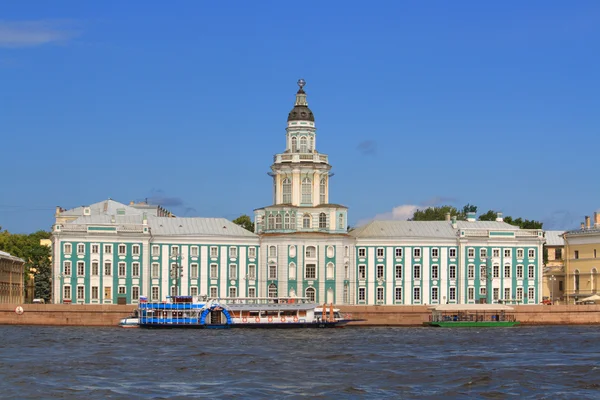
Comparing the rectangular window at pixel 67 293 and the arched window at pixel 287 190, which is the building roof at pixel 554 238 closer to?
the arched window at pixel 287 190

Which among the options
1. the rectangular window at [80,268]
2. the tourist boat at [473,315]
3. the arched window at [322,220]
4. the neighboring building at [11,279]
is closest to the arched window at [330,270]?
the arched window at [322,220]

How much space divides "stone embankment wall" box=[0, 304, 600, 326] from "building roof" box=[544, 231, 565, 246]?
140 feet

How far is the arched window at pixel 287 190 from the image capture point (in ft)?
412

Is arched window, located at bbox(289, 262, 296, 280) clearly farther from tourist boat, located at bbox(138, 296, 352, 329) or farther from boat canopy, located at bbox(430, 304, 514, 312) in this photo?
boat canopy, located at bbox(430, 304, 514, 312)

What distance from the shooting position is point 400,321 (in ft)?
381

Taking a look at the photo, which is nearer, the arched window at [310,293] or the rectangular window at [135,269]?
the rectangular window at [135,269]

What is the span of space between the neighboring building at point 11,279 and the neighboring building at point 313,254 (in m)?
13.0

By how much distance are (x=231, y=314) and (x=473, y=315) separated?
21.8 meters

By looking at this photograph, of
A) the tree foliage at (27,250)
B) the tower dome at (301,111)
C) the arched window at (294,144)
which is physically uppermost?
the tower dome at (301,111)

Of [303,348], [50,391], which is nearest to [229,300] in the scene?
[303,348]

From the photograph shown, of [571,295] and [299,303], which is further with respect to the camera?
[571,295]

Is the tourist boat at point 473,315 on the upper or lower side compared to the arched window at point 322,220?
lower

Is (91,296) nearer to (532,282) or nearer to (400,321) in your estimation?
(400,321)

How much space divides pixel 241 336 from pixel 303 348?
14093mm
